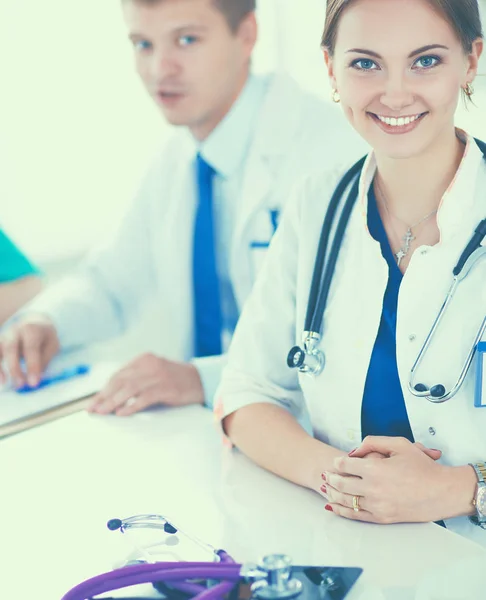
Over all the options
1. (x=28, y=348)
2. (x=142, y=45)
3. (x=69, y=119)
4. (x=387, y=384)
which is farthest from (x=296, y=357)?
(x=69, y=119)

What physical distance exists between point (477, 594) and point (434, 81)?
0.58 metres

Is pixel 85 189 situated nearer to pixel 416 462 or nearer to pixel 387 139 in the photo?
pixel 387 139

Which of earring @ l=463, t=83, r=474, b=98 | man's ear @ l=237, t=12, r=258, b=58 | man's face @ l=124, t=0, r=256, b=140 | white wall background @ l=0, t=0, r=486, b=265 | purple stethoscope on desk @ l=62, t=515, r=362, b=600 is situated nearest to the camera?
purple stethoscope on desk @ l=62, t=515, r=362, b=600

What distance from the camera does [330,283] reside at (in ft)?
3.47

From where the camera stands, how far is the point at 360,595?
28.6 inches

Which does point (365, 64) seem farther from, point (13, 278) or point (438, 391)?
point (13, 278)

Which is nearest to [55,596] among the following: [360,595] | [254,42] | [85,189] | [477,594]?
[360,595]

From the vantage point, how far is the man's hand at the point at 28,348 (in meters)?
1.39

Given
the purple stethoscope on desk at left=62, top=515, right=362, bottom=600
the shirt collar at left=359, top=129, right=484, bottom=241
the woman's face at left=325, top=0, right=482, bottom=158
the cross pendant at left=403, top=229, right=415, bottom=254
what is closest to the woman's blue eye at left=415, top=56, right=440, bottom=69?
the woman's face at left=325, top=0, right=482, bottom=158

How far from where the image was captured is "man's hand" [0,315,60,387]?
1.39 meters

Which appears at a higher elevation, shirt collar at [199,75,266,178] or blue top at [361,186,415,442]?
shirt collar at [199,75,266,178]

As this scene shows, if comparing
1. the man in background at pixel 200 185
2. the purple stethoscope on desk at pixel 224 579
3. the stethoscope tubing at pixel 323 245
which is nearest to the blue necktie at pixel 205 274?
the man in background at pixel 200 185

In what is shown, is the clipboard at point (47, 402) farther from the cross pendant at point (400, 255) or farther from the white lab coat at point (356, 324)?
the cross pendant at point (400, 255)

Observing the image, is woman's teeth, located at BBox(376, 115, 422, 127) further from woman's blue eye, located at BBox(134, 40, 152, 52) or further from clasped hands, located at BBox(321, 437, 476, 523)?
woman's blue eye, located at BBox(134, 40, 152, 52)
